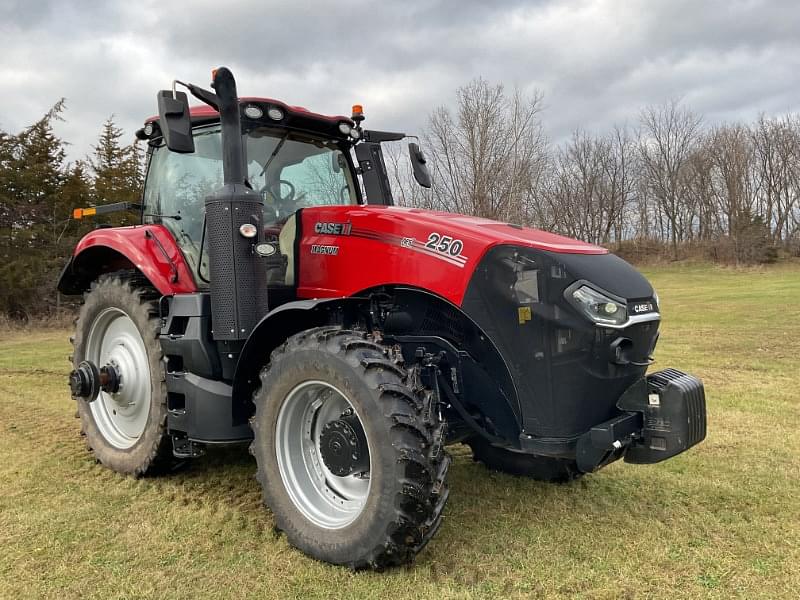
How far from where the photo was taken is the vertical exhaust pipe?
10.3 feet

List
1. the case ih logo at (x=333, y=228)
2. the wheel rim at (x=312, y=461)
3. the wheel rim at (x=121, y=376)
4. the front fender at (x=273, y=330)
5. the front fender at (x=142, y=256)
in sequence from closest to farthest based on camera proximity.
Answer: the wheel rim at (x=312, y=461) < the front fender at (x=273, y=330) < the case ih logo at (x=333, y=228) < the front fender at (x=142, y=256) < the wheel rim at (x=121, y=376)

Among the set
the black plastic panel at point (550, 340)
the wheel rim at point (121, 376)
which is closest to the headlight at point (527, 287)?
the black plastic panel at point (550, 340)

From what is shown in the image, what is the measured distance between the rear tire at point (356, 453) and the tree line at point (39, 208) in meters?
18.2

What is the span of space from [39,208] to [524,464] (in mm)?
20392

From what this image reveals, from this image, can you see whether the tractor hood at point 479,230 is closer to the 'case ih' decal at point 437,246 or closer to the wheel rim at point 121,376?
the 'case ih' decal at point 437,246

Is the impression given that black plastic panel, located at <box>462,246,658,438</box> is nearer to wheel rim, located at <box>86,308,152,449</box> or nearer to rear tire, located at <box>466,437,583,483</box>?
rear tire, located at <box>466,437,583,483</box>

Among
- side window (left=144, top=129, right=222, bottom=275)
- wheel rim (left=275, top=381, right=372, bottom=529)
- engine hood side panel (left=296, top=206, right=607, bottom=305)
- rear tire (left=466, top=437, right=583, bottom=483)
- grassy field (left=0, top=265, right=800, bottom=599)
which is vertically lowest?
grassy field (left=0, top=265, right=800, bottom=599)

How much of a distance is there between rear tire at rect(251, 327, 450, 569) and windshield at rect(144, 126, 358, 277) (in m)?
1.13

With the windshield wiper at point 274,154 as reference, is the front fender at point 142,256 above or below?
below

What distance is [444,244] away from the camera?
2.86 m

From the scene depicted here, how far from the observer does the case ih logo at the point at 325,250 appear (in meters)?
3.25

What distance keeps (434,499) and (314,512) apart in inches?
28.1

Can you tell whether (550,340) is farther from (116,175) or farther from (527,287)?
(116,175)

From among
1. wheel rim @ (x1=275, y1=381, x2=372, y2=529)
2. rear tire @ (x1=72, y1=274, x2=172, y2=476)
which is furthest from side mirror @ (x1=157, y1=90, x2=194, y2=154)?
wheel rim @ (x1=275, y1=381, x2=372, y2=529)
